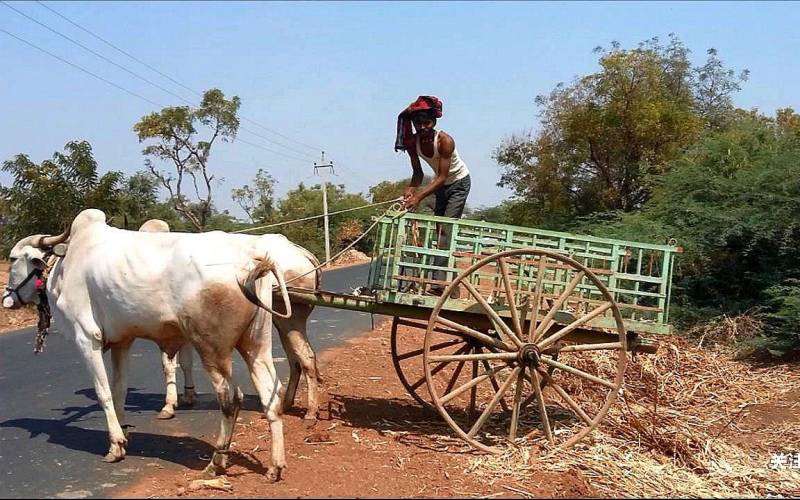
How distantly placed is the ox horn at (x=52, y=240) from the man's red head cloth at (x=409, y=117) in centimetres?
314

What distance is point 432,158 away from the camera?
7438 millimetres

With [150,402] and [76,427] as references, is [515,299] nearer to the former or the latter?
[76,427]

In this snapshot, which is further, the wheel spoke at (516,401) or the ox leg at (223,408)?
the wheel spoke at (516,401)

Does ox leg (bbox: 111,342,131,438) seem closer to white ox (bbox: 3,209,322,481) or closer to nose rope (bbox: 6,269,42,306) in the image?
white ox (bbox: 3,209,322,481)

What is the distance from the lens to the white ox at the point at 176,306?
5.76m

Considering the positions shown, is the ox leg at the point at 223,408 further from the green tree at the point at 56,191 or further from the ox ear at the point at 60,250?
the green tree at the point at 56,191

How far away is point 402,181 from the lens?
185 ft

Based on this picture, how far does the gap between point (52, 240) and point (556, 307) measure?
14.6 ft

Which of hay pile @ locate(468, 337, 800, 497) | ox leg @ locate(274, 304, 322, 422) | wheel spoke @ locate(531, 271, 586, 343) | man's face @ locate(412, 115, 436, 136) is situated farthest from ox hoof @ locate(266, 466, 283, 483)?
man's face @ locate(412, 115, 436, 136)

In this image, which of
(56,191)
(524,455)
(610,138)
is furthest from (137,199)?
(524,455)

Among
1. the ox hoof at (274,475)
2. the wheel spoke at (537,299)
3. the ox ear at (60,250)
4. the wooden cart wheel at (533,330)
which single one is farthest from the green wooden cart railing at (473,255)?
the ox ear at (60,250)

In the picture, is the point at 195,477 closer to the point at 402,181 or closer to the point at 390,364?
the point at 390,364

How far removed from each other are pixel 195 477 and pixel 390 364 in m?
5.53

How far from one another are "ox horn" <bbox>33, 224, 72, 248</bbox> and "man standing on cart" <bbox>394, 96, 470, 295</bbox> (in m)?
3.02
